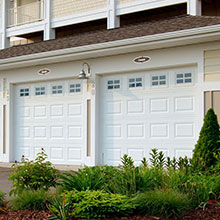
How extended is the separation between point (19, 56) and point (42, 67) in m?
0.84

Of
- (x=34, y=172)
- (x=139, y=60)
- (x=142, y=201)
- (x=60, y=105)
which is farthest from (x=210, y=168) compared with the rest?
(x=60, y=105)

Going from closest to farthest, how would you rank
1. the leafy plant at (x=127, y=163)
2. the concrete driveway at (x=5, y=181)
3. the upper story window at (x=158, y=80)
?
1. the leafy plant at (x=127, y=163)
2. the concrete driveway at (x=5, y=181)
3. the upper story window at (x=158, y=80)

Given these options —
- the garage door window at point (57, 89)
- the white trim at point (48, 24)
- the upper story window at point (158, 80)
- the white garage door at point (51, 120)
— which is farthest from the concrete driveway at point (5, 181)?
the white trim at point (48, 24)

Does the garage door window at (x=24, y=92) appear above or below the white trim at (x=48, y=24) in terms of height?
below

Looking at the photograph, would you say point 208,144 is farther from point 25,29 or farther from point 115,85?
point 25,29

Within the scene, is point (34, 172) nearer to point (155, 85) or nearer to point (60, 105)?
point (155, 85)

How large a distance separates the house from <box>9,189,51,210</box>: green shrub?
5154mm

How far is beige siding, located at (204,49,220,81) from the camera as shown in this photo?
9.54m

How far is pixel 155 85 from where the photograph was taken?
10656 millimetres

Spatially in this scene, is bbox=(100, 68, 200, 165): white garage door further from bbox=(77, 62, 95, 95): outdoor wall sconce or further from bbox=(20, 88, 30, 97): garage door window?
bbox=(20, 88, 30, 97): garage door window

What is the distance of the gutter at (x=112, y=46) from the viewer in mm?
9172

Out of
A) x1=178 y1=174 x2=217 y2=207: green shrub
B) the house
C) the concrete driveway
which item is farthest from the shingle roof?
x1=178 y1=174 x2=217 y2=207: green shrub

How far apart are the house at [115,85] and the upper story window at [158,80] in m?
0.03

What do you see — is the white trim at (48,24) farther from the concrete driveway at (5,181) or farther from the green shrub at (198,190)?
the green shrub at (198,190)
